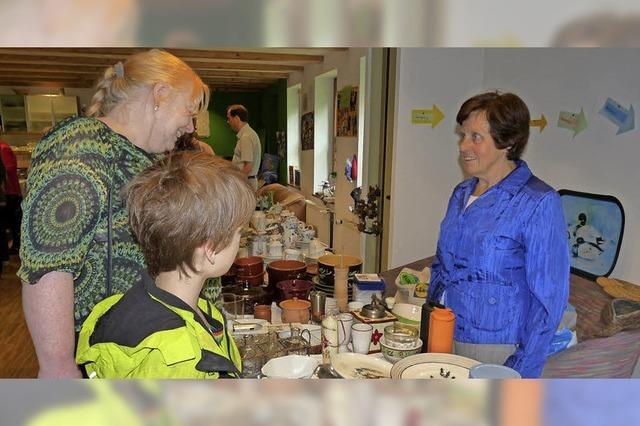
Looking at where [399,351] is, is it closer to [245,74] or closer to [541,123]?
[541,123]

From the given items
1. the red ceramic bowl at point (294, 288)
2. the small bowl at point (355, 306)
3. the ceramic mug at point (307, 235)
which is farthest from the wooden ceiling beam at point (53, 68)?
the small bowl at point (355, 306)

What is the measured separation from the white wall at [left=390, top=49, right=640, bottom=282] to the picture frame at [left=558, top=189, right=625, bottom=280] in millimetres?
38

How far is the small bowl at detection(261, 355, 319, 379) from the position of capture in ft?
4.24

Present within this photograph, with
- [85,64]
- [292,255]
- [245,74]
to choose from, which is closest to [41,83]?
[85,64]

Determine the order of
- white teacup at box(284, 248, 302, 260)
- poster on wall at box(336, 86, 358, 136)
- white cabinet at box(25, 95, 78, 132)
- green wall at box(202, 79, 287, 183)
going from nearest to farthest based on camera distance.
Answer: white teacup at box(284, 248, 302, 260) → poster on wall at box(336, 86, 358, 136) → white cabinet at box(25, 95, 78, 132) → green wall at box(202, 79, 287, 183)

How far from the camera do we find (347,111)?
4305 mm

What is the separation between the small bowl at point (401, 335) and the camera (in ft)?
4.77

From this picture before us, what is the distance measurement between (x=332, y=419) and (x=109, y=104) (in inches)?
44.6

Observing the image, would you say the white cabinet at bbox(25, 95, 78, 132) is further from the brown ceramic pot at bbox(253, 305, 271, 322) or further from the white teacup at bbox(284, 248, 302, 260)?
the brown ceramic pot at bbox(253, 305, 271, 322)

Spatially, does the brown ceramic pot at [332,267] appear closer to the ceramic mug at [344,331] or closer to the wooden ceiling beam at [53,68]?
the ceramic mug at [344,331]

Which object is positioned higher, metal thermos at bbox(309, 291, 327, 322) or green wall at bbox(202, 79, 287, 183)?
green wall at bbox(202, 79, 287, 183)

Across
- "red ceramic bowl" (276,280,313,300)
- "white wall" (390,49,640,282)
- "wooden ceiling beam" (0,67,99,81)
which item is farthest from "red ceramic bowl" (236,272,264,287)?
"wooden ceiling beam" (0,67,99,81)

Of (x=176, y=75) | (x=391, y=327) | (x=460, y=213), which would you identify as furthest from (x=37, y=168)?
(x=460, y=213)

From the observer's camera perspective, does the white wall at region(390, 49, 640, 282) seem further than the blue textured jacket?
Yes
